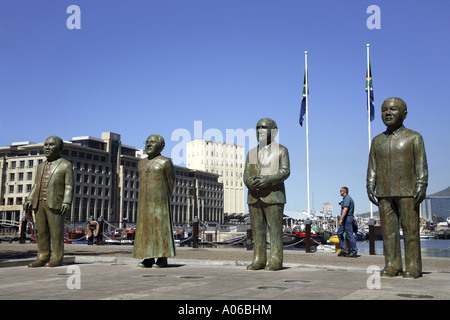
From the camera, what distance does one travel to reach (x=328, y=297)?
4.74m

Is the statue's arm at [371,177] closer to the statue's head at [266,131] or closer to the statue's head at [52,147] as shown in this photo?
the statue's head at [266,131]

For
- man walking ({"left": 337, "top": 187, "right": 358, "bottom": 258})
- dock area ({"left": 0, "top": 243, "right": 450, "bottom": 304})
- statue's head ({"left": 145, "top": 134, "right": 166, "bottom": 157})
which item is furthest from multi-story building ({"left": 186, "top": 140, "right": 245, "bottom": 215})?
dock area ({"left": 0, "top": 243, "right": 450, "bottom": 304})

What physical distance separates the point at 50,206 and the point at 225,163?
144 meters

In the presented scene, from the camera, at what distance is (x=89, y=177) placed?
3942 inches

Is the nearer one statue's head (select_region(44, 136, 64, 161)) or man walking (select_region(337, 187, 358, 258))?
statue's head (select_region(44, 136, 64, 161))

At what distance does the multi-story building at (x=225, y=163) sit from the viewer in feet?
460

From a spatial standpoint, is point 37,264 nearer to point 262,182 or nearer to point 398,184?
point 262,182

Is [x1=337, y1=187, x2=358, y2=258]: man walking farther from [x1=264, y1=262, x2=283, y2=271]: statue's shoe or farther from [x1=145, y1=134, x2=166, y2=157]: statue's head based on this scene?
[x1=145, y1=134, x2=166, y2=157]: statue's head

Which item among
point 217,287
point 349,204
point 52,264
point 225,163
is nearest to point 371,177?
point 217,287

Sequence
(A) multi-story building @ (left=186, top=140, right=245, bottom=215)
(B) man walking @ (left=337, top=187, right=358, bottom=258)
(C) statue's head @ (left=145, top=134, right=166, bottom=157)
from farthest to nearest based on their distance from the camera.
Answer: (A) multi-story building @ (left=186, top=140, right=245, bottom=215)
(B) man walking @ (left=337, top=187, right=358, bottom=258)
(C) statue's head @ (left=145, top=134, right=166, bottom=157)

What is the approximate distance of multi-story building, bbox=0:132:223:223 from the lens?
92812 mm

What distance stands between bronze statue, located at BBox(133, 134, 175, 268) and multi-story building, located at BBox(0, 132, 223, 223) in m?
81.2
